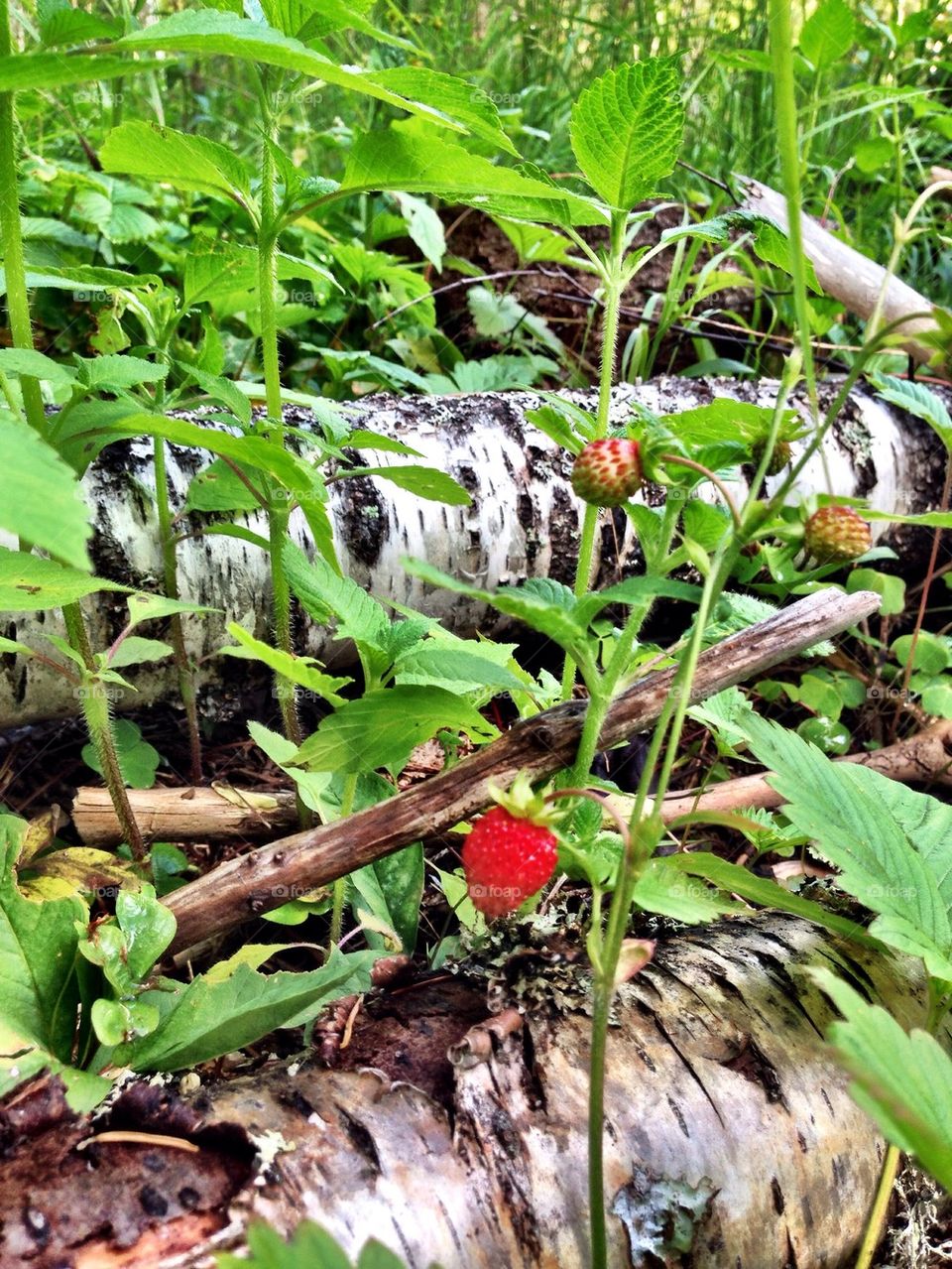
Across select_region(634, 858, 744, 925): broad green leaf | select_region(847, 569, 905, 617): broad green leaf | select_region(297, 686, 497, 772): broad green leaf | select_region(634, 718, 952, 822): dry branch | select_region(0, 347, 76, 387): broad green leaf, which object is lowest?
select_region(634, 718, 952, 822): dry branch

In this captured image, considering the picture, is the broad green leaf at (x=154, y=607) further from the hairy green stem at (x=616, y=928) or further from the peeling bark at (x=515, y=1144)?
the hairy green stem at (x=616, y=928)

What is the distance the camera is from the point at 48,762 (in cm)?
182

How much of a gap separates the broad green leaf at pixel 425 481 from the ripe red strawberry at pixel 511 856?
557 mm

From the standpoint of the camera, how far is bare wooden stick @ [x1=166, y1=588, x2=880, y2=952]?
44.3 inches

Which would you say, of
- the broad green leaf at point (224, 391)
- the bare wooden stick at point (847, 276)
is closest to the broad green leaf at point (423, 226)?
the bare wooden stick at point (847, 276)

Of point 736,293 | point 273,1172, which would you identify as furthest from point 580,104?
point 736,293

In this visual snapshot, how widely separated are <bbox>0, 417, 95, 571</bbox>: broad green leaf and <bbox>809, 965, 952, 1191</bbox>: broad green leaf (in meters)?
0.63

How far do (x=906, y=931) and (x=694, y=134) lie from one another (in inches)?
160

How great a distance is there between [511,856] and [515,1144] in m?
0.28

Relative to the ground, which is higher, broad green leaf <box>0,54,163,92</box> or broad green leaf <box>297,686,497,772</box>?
broad green leaf <box>0,54,163,92</box>

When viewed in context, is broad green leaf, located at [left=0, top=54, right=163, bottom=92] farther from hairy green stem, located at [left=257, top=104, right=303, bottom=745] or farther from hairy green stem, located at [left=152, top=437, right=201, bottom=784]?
hairy green stem, located at [left=152, top=437, right=201, bottom=784]

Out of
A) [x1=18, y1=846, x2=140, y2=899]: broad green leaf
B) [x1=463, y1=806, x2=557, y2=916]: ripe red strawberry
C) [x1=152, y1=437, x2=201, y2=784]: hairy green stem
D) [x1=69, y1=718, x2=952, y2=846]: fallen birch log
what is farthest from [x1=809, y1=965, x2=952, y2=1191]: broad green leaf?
[x1=152, y1=437, x2=201, y2=784]: hairy green stem

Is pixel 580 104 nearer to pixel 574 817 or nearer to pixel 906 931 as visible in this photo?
pixel 574 817

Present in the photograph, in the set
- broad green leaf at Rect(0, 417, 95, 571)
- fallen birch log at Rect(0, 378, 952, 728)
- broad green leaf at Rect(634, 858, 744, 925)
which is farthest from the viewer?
fallen birch log at Rect(0, 378, 952, 728)
